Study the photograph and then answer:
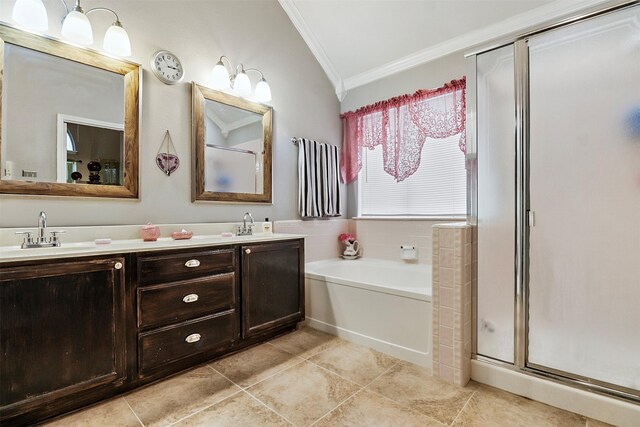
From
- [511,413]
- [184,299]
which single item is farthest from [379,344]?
[184,299]

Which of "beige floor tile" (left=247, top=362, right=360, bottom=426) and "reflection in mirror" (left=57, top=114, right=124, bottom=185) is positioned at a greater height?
"reflection in mirror" (left=57, top=114, right=124, bottom=185)

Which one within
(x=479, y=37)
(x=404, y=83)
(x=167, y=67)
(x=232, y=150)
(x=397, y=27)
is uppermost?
(x=397, y=27)

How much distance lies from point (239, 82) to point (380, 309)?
2186 millimetres

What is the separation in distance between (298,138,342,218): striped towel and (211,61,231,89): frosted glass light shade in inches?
36.8

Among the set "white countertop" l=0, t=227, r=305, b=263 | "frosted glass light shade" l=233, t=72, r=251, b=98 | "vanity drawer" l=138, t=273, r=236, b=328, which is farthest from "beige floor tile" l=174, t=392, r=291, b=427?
"frosted glass light shade" l=233, t=72, r=251, b=98

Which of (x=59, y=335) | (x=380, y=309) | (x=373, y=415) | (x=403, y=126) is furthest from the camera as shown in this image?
(x=403, y=126)

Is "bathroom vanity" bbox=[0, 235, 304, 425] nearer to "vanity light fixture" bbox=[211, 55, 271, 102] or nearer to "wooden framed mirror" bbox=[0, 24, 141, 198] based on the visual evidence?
"wooden framed mirror" bbox=[0, 24, 141, 198]

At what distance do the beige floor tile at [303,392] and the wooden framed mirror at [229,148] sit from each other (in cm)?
145

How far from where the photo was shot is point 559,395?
1568 millimetres

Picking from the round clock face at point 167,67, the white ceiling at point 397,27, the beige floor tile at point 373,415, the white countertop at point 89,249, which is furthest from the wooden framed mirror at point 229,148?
the beige floor tile at point 373,415

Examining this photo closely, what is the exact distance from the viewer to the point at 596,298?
1531 millimetres

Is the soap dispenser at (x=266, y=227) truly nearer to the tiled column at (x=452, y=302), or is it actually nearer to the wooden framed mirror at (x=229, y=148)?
the wooden framed mirror at (x=229, y=148)

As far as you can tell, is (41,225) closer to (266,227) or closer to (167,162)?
(167,162)

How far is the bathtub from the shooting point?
2053 mm
